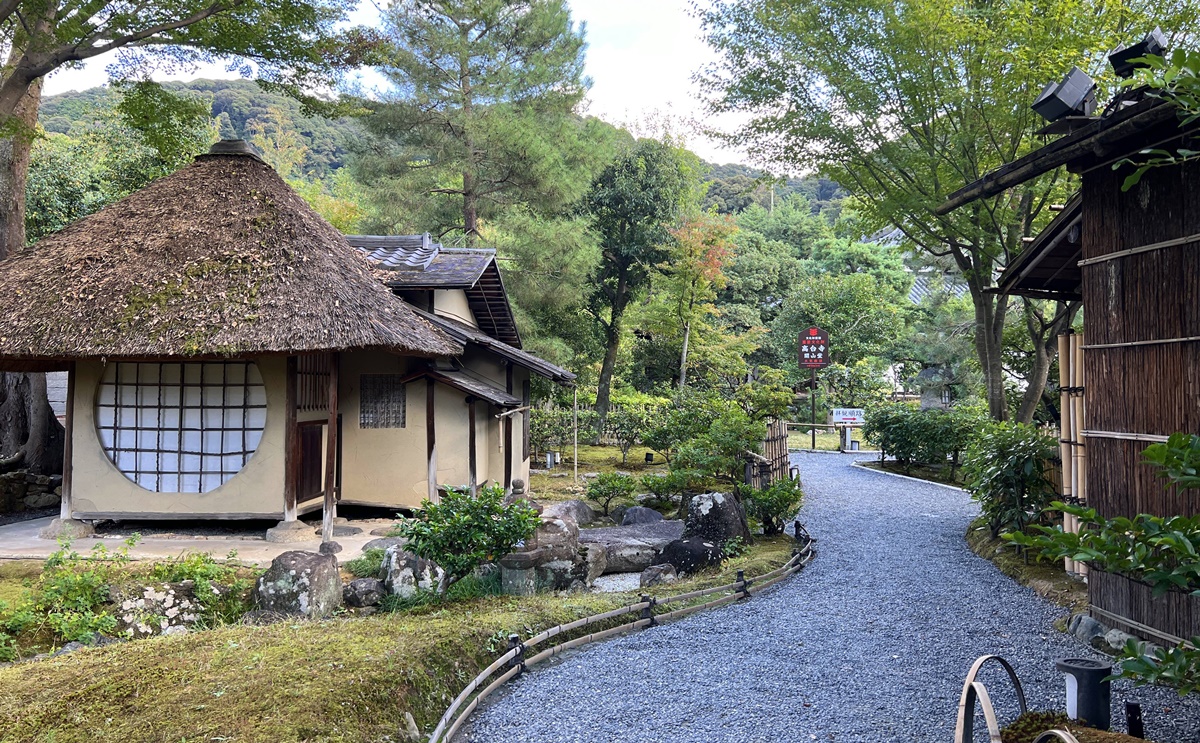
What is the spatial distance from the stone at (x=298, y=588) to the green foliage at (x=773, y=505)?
6027 mm

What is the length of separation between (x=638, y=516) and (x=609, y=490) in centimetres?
148

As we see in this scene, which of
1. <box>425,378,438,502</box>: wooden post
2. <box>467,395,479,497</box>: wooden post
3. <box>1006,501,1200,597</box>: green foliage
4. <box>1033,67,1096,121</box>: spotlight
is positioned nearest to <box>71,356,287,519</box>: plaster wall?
<box>425,378,438,502</box>: wooden post

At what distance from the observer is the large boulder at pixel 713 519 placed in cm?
970

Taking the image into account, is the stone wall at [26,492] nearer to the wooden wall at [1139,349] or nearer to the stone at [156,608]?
the stone at [156,608]

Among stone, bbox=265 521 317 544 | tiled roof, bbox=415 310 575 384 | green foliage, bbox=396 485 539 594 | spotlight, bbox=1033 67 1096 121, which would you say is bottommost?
stone, bbox=265 521 317 544

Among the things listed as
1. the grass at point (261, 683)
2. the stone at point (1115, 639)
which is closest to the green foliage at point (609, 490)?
the grass at point (261, 683)

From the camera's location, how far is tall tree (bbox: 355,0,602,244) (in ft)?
62.7

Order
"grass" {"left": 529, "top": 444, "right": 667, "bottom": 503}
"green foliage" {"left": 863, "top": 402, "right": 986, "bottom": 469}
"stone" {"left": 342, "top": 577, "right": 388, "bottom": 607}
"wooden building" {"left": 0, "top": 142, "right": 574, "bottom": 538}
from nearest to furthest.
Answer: "stone" {"left": 342, "top": 577, "right": 388, "bottom": 607}, "wooden building" {"left": 0, "top": 142, "right": 574, "bottom": 538}, "grass" {"left": 529, "top": 444, "right": 667, "bottom": 503}, "green foliage" {"left": 863, "top": 402, "right": 986, "bottom": 469}

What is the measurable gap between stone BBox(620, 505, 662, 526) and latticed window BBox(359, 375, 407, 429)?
12.4 ft

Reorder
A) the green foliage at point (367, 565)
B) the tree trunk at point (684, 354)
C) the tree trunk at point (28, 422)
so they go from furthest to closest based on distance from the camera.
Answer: the tree trunk at point (684, 354)
the tree trunk at point (28, 422)
the green foliage at point (367, 565)

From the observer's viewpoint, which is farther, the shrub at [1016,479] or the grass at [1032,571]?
the shrub at [1016,479]

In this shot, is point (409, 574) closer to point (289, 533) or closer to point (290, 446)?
point (289, 533)

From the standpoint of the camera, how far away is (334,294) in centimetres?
934

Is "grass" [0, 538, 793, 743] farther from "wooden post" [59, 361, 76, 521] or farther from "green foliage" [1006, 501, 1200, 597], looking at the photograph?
"wooden post" [59, 361, 76, 521]
